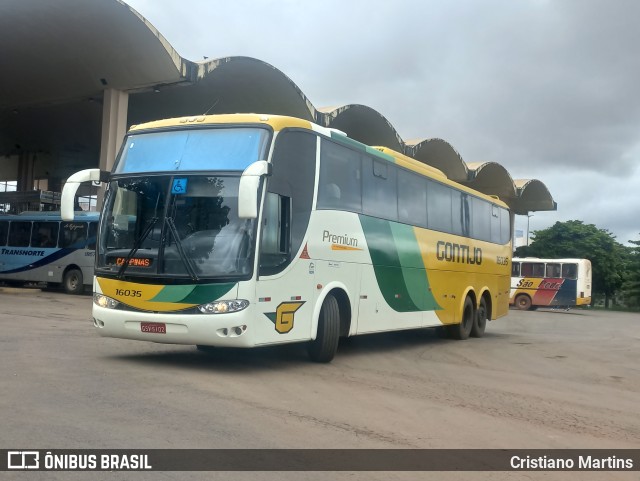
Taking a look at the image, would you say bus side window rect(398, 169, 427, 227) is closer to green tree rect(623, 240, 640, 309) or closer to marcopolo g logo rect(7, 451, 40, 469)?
marcopolo g logo rect(7, 451, 40, 469)

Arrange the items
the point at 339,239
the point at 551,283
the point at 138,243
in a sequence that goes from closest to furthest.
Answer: the point at 138,243 → the point at 339,239 → the point at 551,283

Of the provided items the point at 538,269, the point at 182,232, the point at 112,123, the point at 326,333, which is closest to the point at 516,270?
the point at 538,269

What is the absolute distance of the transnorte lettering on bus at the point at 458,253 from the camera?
14414 mm

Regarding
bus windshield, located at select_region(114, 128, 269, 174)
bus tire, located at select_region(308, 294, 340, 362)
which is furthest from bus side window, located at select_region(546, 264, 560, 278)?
bus windshield, located at select_region(114, 128, 269, 174)

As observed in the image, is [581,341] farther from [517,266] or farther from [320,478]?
[517,266]

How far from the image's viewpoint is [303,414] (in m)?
6.64

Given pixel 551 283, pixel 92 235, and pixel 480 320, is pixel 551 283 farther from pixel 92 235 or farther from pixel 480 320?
pixel 92 235

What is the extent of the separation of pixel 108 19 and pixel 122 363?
1739 centimetres

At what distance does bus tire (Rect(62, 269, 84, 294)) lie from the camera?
2595 centimetres

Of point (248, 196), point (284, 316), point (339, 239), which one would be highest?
point (248, 196)

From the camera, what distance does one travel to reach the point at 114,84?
27.4m

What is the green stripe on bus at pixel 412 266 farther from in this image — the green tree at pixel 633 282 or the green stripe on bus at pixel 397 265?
the green tree at pixel 633 282

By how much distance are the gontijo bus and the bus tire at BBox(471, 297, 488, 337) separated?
19.5 ft

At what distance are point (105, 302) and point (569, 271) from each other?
109ft
